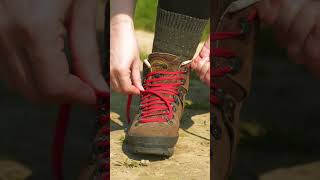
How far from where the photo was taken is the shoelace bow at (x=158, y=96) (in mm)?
1713

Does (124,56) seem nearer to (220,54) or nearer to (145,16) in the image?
(220,54)

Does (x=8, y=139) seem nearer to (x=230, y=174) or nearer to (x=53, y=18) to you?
(x=53, y=18)

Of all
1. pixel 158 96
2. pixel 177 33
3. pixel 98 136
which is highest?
pixel 98 136

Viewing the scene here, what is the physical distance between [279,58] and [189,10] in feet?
2.30

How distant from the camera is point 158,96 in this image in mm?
1722

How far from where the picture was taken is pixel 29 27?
36.1 inches

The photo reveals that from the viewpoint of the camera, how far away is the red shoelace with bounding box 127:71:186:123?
1713mm

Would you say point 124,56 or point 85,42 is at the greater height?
point 85,42

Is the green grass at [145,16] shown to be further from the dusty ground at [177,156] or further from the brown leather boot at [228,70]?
the brown leather boot at [228,70]

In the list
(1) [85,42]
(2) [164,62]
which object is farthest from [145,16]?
(1) [85,42]

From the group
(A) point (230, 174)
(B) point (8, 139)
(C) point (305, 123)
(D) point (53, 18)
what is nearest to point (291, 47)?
(C) point (305, 123)

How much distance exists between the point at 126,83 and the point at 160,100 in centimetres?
43

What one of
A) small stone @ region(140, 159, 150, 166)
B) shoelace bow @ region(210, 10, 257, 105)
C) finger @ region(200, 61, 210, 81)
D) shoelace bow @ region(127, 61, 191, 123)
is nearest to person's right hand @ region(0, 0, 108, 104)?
shoelace bow @ region(210, 10, 257, 105)

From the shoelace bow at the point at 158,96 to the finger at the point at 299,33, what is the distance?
0.74 metres
